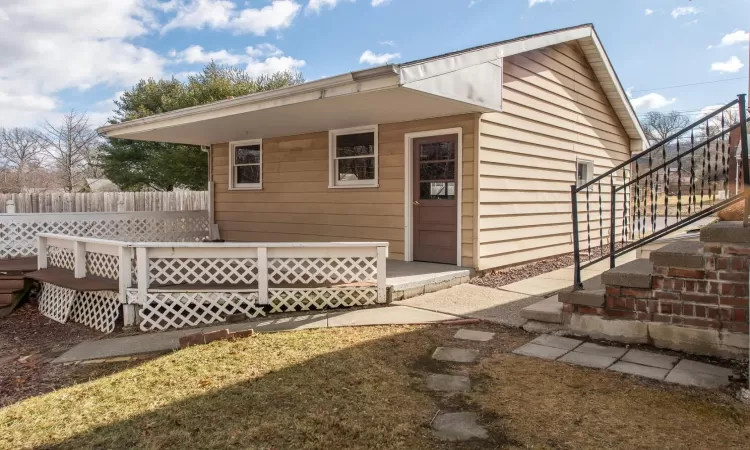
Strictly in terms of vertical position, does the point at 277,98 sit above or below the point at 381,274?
above

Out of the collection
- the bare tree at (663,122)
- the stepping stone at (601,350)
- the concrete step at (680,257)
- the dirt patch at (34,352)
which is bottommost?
the dirt patch at (34,352)

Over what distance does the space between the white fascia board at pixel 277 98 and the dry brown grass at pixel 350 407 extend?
270 centimetres

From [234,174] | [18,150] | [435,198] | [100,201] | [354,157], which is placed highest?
[18,150]

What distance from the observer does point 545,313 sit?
4125 mm

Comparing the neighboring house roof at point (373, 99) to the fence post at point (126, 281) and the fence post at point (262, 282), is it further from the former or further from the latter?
the fence post at point (126, 281)

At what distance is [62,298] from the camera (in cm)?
603

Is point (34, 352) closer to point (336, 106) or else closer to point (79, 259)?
point (79, 259)

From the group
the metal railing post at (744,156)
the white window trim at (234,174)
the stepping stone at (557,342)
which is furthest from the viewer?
the white window trim at (234,174)

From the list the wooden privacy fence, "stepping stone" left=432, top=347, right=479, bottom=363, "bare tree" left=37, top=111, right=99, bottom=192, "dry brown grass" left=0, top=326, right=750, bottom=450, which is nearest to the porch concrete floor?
"stepping stone" left=432, top=347, right=479, bottom=363

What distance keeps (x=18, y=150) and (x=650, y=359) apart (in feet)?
106

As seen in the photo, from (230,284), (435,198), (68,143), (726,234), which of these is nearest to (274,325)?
(230,284)

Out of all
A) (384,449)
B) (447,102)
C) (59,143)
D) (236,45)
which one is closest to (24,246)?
(447,102)

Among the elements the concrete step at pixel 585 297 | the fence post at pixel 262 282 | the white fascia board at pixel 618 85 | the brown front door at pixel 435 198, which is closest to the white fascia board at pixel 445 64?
the brown front door at pixel 435 198

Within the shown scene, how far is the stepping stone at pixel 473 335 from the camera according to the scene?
3965 millimetres
